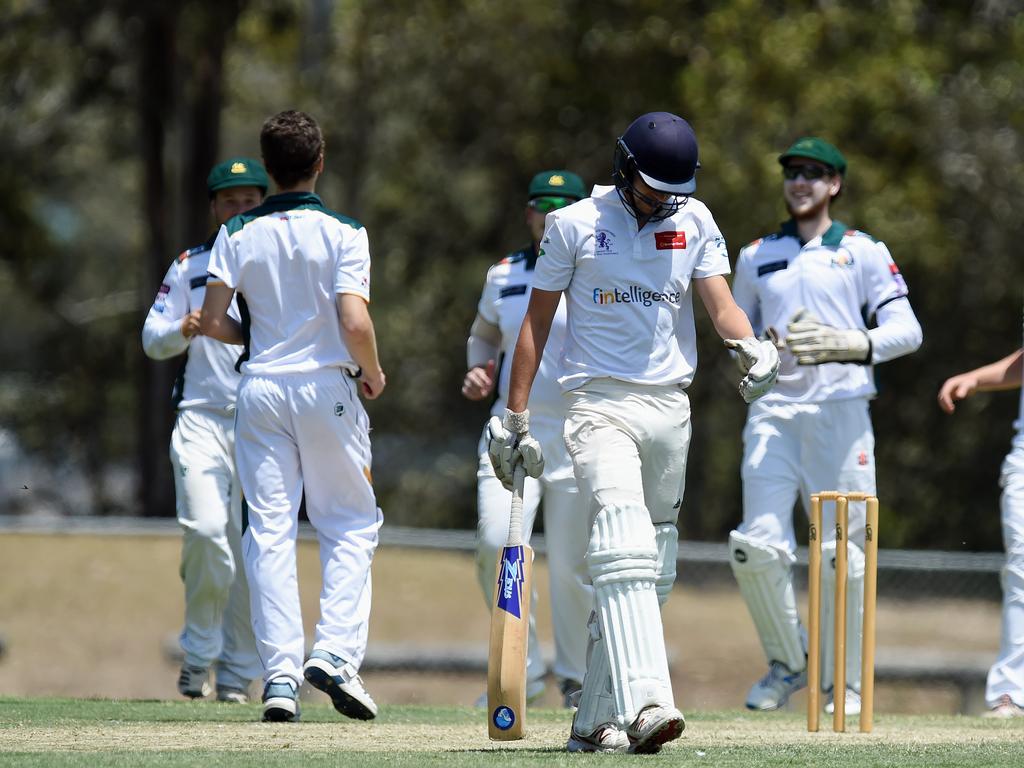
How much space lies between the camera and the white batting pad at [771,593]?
28.3ft

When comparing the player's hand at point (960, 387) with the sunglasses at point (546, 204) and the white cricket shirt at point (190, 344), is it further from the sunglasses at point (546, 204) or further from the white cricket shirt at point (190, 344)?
the white cricket shirt at point (190, 344)

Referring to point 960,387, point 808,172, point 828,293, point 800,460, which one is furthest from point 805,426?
point 808,172

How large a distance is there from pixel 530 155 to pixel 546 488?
13.6 meters

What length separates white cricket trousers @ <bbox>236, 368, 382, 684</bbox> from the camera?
23.1ft

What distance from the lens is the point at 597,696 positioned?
5.98 metres

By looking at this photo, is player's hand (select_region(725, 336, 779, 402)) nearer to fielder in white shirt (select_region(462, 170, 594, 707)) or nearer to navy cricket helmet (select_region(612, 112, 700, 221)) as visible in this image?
navy cricket helmet (select_region(612, 112, 700, 221))

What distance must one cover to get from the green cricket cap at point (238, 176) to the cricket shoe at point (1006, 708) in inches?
162

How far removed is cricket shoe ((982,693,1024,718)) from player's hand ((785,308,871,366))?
166 centimetres

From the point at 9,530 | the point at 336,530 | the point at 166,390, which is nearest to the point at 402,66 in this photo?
the point at 166,390

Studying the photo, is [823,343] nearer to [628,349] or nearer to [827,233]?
[827,233]

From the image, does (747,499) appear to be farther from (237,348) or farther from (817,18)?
(817,18)

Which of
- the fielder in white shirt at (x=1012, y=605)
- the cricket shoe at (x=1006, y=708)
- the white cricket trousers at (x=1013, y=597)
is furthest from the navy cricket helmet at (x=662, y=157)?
the cricket shoe at (x=1006, y=708)

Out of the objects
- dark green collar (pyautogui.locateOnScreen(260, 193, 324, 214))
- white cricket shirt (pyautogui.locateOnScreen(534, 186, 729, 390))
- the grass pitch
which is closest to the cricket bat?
the grass pitch

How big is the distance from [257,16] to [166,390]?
5.41 meters
